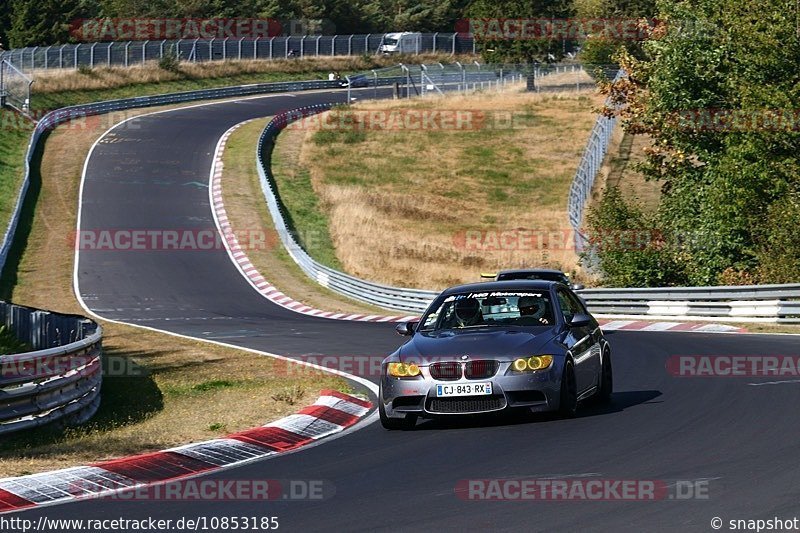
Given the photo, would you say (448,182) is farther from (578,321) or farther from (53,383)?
(578,321)

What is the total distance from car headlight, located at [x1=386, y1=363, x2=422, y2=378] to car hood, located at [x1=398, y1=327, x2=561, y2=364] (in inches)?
2.8

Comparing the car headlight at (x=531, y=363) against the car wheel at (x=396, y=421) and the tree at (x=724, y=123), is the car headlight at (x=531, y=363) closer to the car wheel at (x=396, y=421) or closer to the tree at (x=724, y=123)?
the car wheel at (x=396, y=421)

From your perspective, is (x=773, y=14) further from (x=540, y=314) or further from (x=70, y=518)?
(x=70, y=518)

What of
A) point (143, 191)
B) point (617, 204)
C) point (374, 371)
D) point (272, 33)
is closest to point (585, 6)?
point (272, 33)

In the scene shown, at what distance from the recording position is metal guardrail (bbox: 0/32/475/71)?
74000 mm

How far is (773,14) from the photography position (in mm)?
33531

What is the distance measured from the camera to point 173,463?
10.7 meters

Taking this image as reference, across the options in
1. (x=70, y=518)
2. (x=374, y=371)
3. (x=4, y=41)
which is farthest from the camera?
(x=4, y=41)

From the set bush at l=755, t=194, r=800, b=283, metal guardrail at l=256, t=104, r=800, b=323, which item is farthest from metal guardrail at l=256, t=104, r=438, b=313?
bush at l=755, t=194, r=800, b=283

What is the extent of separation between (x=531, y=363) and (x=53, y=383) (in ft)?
16.8

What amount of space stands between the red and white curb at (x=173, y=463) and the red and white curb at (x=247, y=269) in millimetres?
18548

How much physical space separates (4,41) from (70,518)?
3476 inches

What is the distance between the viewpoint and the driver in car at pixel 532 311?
13.2 meters

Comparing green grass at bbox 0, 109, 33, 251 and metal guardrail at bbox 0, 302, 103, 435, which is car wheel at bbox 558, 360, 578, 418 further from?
green grass at bbox 0, 109, 33, 251
